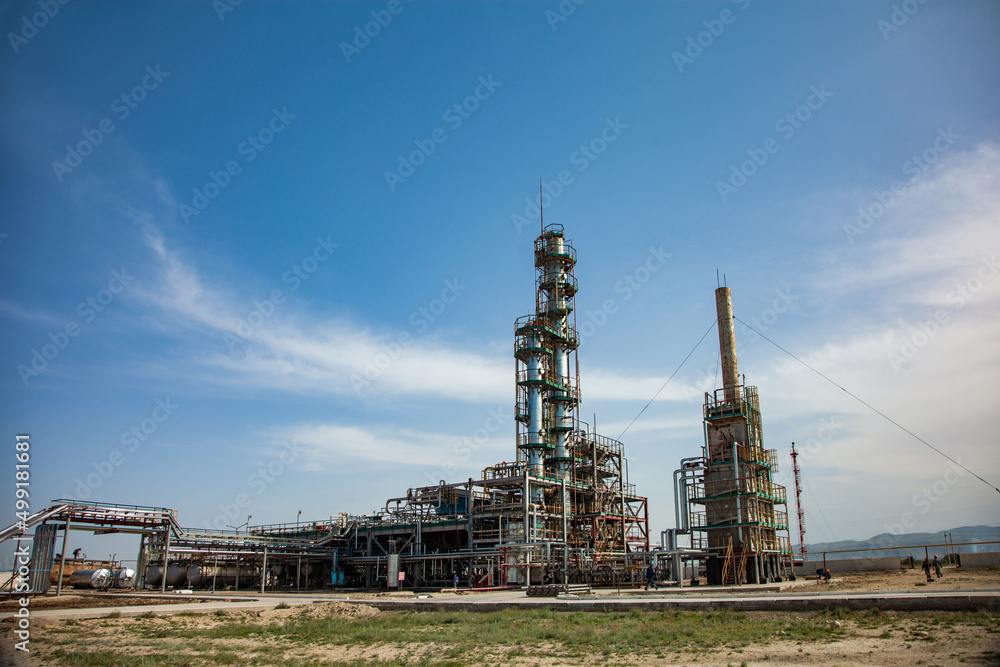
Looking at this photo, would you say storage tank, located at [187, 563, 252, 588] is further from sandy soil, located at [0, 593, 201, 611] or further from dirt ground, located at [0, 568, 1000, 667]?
dirt ground, located at [0, 568, 1000, 667]

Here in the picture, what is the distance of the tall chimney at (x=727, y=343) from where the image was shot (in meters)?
48.9

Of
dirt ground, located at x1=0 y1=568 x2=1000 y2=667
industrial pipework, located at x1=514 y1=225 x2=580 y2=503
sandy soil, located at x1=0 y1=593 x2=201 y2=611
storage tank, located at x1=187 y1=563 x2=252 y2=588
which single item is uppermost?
industrial pipework, located at x1=514 y1=225 x2=580 y2=503

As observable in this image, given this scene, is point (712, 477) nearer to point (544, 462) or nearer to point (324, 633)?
point (544, 462)

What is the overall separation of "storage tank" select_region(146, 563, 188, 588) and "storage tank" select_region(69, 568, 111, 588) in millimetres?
2703

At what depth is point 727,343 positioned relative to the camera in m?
50.2

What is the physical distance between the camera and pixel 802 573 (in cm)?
6047

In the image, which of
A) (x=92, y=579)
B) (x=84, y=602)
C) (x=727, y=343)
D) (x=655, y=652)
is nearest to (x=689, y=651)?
(x=655, y=652)

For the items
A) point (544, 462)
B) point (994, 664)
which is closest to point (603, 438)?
point (544, 462)

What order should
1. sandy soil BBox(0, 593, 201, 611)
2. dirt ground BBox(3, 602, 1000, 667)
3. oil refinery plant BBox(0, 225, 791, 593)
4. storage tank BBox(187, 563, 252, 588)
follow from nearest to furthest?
dirt ground BBox(3, 602, 1000, 667) < sandy soil BBox(0, 593, 201, 611) < oil refinery plant BBox(0, 225, 791, 593) < storage tank BBox(187, 563, 252, 588)

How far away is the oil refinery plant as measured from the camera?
4281 cm

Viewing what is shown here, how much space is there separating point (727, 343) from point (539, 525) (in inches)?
770

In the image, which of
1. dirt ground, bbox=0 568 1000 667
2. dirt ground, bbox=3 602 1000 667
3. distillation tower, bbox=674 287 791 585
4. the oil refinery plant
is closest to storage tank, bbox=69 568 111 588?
the oil refinery plant

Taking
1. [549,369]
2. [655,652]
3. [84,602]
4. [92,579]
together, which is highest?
[549,369]

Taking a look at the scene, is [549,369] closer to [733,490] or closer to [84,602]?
[733,490]
